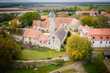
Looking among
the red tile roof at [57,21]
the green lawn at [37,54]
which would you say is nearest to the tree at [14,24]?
the red tile roof at [57,21]

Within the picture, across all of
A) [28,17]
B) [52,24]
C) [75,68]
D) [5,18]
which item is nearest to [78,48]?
[75,68]

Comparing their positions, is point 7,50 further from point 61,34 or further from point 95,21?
point 95,21

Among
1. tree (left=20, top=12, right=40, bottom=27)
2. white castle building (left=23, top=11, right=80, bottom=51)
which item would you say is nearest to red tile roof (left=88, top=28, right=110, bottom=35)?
white castle building (left=23, top=11, right=80, bottom=51)

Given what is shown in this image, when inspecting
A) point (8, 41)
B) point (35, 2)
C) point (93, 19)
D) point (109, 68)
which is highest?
point (35, 2)

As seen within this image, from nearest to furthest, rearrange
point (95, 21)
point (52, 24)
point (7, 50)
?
point (7, 50) → point (52, 24) → point (95, 21)

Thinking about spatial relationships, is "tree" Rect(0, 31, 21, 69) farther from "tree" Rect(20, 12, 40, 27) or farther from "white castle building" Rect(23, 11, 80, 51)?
"tree" Rect(20, 12, 40, 27)

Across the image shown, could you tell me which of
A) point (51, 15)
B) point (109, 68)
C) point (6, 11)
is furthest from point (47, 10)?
point (109, 68)

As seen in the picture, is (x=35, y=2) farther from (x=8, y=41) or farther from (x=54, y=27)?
(x=8, y=41)
